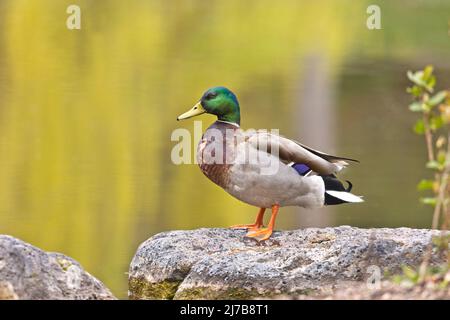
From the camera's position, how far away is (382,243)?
360 cm

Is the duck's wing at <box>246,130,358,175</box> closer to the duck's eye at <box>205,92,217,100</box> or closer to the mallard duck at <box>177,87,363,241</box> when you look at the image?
the mallard duck at <box>177,87,363,241</box>

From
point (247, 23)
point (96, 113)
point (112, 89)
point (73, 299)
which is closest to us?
point (73, 299)

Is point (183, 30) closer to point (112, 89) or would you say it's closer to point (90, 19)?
point (90, 19)

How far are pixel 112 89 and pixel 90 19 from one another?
3.92 meters

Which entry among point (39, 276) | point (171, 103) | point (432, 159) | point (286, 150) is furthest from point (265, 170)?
point (171, 103)

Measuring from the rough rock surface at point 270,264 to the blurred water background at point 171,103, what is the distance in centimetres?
71

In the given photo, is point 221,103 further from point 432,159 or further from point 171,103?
point 171,103

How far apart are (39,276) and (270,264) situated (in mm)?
790

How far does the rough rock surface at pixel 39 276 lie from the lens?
3.15 metres

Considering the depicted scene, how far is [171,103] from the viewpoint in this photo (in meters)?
11.3

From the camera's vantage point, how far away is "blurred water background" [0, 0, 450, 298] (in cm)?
739

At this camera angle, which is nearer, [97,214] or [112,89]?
[97,214]

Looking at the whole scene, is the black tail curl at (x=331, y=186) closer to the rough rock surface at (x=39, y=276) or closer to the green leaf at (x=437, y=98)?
the rough rock surface at (x=39, y=276)

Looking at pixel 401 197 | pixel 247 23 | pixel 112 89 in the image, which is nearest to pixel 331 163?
pixel 401 197
